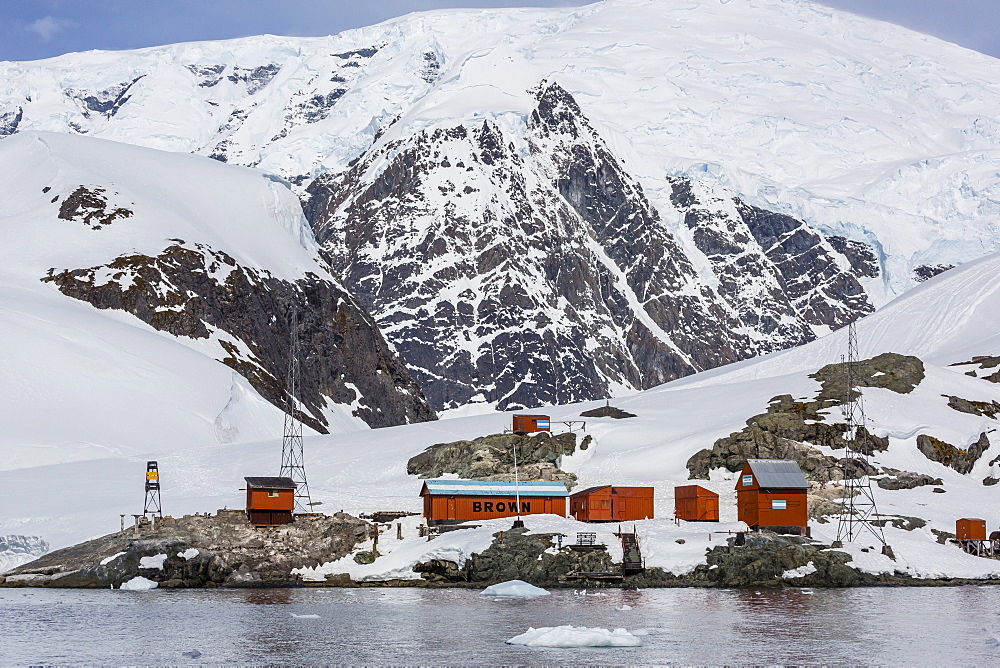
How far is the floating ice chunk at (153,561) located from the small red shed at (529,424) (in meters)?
42.0

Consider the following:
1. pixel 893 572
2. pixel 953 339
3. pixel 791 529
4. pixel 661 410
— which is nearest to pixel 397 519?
pixel 791 529

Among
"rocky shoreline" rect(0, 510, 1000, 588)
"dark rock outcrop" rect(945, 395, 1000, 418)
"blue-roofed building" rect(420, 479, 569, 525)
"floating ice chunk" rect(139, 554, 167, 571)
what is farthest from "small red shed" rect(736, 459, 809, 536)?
"floating ice chunk" rect(139, 554, 167, 571)

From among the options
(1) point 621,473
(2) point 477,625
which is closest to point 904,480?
(1) point 621,473

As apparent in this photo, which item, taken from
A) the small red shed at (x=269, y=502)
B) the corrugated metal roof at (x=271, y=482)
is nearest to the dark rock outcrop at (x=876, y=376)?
the corrugated metal roof at (x=271, y=482)

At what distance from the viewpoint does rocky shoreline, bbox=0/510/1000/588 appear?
81.6 m

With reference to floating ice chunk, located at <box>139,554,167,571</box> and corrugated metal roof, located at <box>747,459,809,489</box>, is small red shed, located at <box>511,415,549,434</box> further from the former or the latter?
floating ice chunk, located at <box>139,554,167,571</box>

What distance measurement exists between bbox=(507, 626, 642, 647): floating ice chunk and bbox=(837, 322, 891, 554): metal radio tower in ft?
120

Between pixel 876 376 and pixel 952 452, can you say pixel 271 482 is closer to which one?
pixel 952 452

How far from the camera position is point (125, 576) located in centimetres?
8431

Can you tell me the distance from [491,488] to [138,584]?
87.3 feet

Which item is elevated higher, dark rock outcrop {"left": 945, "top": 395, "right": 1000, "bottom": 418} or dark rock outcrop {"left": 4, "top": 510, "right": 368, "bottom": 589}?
dark rock outcrop {"left": 945, "top": 395, "right": 1000, "bottom": 418}

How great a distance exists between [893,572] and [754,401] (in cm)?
4159

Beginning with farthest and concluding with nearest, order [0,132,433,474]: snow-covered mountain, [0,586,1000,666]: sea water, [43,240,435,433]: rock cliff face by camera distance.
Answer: [43,240,435,433]: rock cliff face
[0,132,433,474]: snow-covered mountain
[0,586,1000,666]: sea water

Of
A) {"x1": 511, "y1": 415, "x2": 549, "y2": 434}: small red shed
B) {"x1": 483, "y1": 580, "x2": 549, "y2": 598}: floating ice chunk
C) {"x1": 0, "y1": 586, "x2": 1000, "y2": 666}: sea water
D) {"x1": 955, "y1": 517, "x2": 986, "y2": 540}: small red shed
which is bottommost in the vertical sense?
{"x1": 0, "y1": 586, "x2": 1000, "y2": 666}: sea water
